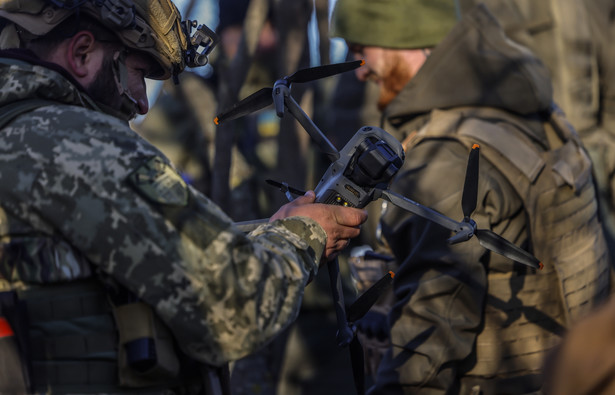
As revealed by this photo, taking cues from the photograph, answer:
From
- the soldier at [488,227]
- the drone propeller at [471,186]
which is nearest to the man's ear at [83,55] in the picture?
the drone propeller at [471,186]

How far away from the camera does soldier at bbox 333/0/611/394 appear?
358 centimetres

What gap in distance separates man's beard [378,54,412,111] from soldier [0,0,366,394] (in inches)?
85.9

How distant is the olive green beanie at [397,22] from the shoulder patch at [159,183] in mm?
2360

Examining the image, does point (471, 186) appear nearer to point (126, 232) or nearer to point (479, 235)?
point (479, 235)

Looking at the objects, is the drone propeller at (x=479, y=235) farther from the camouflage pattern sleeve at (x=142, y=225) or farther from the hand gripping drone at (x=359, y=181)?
the camouflage pattern sleeve at (x=142, y=225)

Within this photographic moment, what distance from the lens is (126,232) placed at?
2215mm

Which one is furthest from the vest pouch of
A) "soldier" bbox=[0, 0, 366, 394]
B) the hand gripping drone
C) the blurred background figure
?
the blurred background figure

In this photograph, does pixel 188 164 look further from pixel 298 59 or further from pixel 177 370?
pixel 177 370

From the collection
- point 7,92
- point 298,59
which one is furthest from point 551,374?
point 298,59

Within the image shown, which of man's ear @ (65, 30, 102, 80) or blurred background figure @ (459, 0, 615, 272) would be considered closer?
man's ear @ (65, 30, 102, 80)

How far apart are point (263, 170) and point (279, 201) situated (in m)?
0.64

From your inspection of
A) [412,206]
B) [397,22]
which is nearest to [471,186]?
[412,206]

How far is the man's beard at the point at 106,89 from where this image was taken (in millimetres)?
2617

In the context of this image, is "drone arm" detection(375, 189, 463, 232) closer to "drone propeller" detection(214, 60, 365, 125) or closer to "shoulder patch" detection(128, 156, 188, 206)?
"drone propeller" detection(214, 60, 365, 125)
